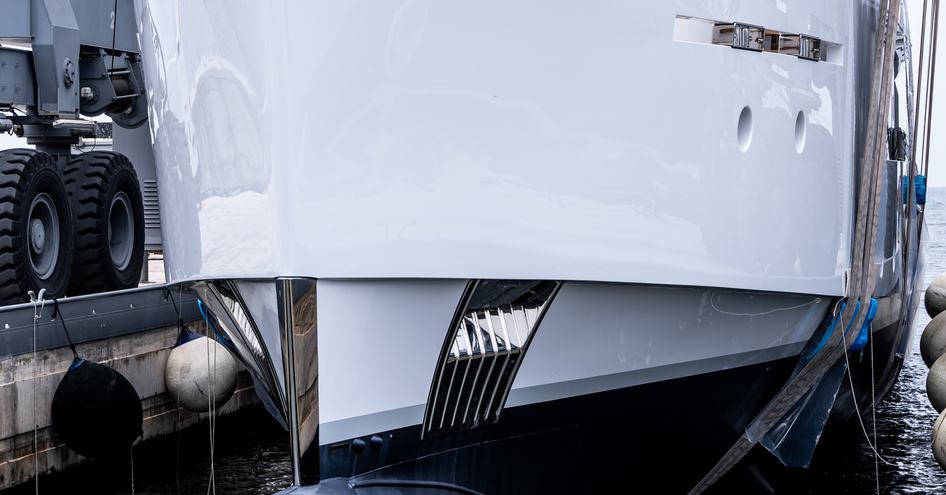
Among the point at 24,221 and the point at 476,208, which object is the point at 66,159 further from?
the point at 476,208

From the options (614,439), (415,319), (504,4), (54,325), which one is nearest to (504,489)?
(614,439)

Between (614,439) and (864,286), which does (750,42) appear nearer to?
(864,286)

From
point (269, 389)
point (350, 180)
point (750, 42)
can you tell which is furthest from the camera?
point (750, 42)

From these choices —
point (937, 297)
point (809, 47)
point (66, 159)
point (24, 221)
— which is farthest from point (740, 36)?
point (937, 297)

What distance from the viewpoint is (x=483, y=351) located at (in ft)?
16.2

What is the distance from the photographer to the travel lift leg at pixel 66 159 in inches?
343

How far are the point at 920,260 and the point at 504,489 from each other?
26.4 feet

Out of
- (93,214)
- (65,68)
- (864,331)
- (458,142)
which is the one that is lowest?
(864,331)

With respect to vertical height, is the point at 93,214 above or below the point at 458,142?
below

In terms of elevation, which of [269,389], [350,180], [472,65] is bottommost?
[269,389]

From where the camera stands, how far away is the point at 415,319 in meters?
4.71

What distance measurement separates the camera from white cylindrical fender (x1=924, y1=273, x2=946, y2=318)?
12305 mm

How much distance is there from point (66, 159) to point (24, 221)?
Answer: 5.77 ft

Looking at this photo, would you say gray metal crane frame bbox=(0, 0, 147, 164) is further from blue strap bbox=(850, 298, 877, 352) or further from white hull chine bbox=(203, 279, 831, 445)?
blue strap bbox=(850, 298, 877, 352)
